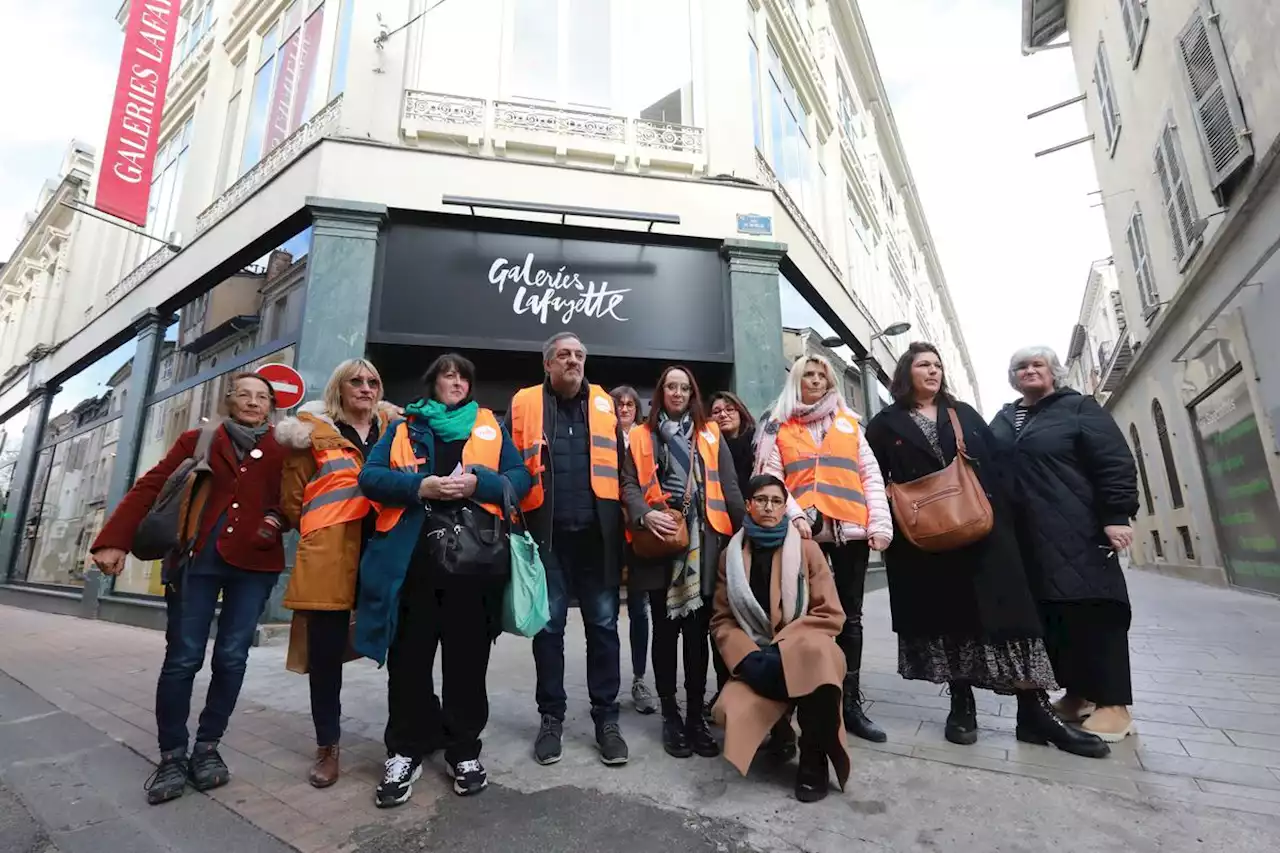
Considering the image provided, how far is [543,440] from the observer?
9.77 feet

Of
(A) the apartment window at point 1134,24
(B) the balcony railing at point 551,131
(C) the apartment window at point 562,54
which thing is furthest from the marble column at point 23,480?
(A) the apartment window at point 1134,24

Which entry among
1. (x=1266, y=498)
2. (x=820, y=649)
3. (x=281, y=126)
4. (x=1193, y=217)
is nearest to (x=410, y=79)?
(x=281, y=126)

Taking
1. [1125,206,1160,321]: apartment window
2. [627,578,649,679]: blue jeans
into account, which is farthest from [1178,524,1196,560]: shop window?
[627,578,649,679]: blue jeans

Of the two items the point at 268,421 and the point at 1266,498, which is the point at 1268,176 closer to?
the point at 1266,498

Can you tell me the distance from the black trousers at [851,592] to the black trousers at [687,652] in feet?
2.34

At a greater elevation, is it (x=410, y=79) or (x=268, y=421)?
(x=410, y=79)

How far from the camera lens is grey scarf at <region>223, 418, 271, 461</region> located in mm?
2877

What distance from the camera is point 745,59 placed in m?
9.82

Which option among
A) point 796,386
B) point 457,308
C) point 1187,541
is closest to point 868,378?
point 1187,541

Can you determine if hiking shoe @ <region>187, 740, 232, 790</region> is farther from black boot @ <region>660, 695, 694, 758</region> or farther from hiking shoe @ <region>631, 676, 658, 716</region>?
hiking shoe @ <region>631, 676, 658, 716</region>

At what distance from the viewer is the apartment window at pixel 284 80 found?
9.53m

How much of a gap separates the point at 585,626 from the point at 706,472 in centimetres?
98

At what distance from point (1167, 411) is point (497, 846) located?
16269 millimetres

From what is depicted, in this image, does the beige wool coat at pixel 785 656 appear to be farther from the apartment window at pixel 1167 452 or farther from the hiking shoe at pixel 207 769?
the apartment window at pixel 1167 452
